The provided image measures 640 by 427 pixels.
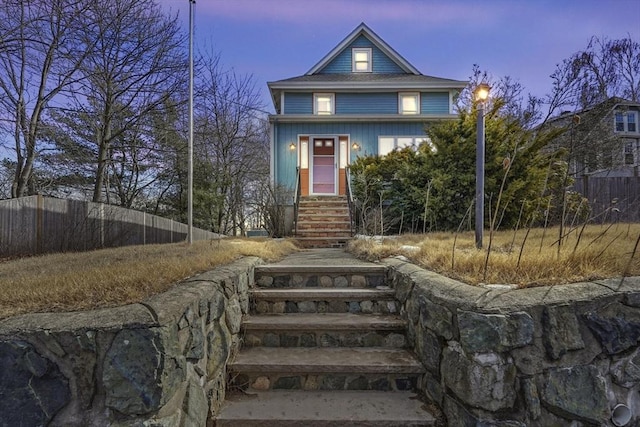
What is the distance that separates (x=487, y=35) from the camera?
1236 cm

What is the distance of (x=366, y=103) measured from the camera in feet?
44.2

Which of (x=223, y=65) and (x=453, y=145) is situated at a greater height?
(x=223, y=65)

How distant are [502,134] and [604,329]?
587cm

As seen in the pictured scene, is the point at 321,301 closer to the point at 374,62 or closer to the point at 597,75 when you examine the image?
the point at 374,62

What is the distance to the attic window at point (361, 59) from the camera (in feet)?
47.6

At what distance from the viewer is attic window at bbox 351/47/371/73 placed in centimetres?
1452

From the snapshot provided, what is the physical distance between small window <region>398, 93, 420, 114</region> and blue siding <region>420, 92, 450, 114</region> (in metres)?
0.19

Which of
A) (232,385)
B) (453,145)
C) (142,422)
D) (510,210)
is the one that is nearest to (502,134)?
(453,145)

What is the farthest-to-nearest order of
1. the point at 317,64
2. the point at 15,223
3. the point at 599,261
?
the point at 317,64
the point at 15,223
the point at 599,261

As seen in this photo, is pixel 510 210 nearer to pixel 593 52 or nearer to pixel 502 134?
pixel 502 134

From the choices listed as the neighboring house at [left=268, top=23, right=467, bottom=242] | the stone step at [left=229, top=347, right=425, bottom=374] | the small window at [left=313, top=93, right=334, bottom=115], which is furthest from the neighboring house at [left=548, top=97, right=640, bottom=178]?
the stone step at [left=229, top=347, right=425, bottom=374]

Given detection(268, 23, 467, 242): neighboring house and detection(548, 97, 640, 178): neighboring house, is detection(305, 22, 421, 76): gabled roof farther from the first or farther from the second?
detection(548, 97, 640, 178): neighboring house

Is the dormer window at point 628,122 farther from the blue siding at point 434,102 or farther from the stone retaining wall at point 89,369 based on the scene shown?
the stone retaining wall at point 89,369

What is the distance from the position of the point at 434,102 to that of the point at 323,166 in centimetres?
492
